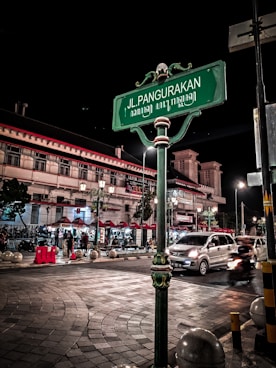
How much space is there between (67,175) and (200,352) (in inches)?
1137

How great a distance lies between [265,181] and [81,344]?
4.48 m

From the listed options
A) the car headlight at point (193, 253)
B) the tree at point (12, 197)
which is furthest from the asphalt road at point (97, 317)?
the tree at point (12, 197)

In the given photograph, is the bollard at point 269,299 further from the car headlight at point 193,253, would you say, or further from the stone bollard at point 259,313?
the car headlight at point 193,253

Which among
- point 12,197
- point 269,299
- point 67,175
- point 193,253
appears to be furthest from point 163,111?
point 67,175

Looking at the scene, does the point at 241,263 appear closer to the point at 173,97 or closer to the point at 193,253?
the point at 193,253

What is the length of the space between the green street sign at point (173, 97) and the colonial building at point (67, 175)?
16.2 m

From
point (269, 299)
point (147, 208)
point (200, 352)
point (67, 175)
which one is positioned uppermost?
point (67, 175)

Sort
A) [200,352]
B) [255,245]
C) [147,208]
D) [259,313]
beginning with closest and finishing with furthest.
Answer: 1. [200,352]
2. [259,313]
3. [255,245]
4. [147,208]

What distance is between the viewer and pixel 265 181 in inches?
214

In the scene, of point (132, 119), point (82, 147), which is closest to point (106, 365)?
point (132, 119)

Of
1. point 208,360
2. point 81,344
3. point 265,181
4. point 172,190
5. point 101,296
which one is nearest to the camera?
point 208,360

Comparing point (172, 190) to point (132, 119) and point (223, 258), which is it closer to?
point (223, 258)

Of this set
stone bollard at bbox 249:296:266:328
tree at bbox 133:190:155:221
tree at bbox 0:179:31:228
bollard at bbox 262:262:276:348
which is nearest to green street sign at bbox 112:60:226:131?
bollard at bbox 262:262:276:348

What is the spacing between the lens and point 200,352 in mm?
2848
